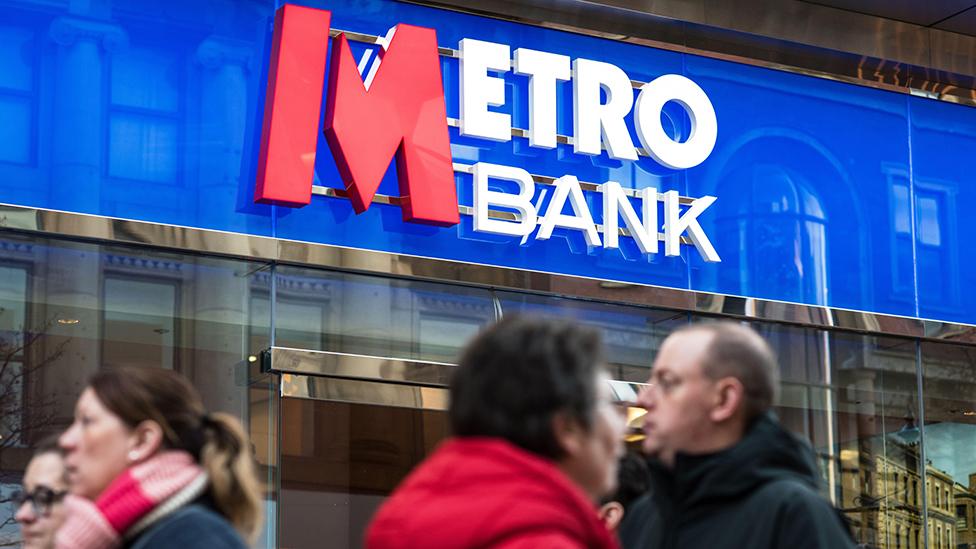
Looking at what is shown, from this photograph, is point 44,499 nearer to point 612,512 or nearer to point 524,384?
point 612,512

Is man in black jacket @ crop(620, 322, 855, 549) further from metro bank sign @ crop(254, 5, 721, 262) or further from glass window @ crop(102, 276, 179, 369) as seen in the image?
metro bank sign @ crop(254, 5, 721, 262)

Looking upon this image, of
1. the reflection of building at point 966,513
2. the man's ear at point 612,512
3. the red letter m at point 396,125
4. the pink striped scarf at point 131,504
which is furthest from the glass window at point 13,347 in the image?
the reflection of building at point 966,513

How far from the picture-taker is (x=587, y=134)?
11164 mm

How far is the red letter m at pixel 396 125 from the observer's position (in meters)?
10.2

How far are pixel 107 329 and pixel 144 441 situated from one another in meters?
5.68

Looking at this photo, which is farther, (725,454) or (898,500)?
(898,500)

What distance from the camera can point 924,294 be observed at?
12.5 metres

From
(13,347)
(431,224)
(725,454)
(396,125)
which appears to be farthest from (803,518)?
(396,125)

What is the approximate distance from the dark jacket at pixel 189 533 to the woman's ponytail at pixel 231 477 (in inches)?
3.5

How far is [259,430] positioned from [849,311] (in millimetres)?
4640

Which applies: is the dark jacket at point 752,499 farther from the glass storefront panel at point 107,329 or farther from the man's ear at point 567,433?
the glass storefront panel at point 107,329

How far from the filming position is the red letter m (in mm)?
10156

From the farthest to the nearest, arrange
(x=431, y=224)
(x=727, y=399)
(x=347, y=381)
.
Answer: (x=431, y=224), (x=347, y=381), (x=727, y=399)

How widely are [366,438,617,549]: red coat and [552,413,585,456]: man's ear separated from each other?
0.04 metres
